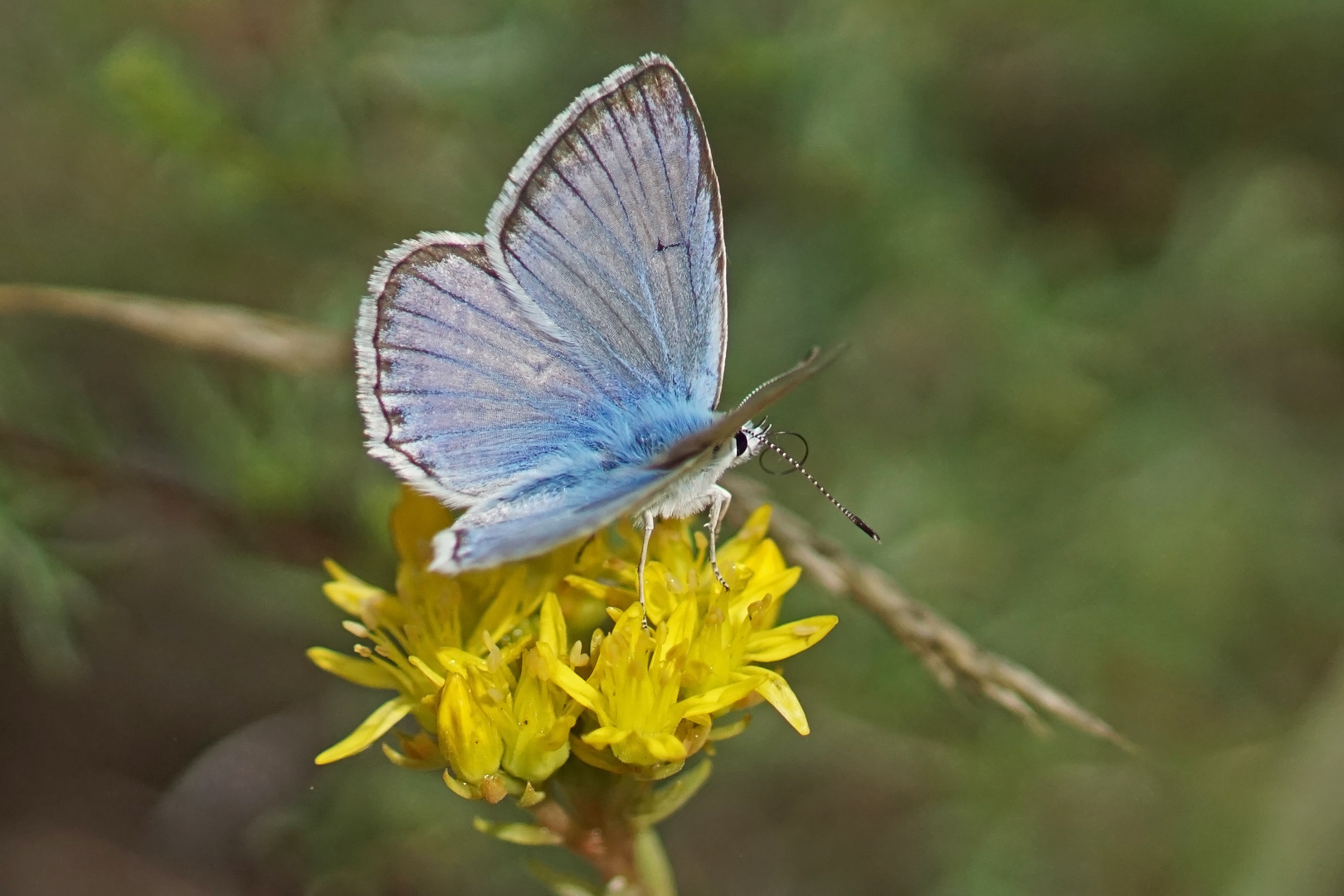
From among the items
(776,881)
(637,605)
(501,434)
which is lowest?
(776,881)

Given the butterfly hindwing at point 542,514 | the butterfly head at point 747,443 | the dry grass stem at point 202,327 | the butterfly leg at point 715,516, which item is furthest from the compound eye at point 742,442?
the dry grass stem at point 202,327

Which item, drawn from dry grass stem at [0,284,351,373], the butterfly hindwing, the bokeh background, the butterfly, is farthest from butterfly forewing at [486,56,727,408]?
the bokeh background

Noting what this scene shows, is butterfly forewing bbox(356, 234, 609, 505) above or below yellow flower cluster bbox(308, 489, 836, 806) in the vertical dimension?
above

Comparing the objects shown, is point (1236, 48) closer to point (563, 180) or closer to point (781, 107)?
point (781, 107)

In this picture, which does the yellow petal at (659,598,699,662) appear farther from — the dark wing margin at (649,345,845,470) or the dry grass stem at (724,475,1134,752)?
the dry grass stem at (724,475,1134,752)

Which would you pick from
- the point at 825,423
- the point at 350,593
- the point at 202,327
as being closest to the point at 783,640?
the point at 350,593

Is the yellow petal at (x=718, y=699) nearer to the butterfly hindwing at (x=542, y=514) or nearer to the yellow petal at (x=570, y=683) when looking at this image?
the yellow petal at (x=570, y=683)

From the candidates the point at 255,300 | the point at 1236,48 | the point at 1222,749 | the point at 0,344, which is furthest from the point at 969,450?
the point at 0,344
